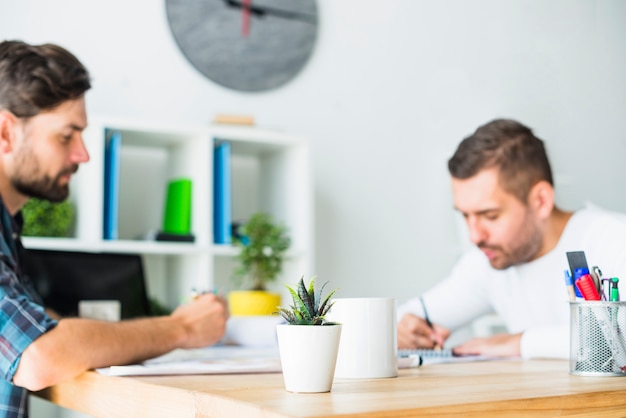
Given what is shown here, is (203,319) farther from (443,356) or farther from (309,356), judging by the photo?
(309,356)

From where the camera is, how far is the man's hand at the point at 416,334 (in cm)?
170

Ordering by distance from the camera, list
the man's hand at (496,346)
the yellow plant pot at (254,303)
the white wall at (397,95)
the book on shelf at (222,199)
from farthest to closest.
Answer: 1. the white wall at (397,95)
2. the book on shelf at (222,199)
3. the yellow plant pot at (254,303)
4. the man's hand at (496,346)

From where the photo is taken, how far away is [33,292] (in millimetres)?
1692

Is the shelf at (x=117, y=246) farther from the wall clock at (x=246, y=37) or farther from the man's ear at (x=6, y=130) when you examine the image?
the wall clock at (x=246, y=37)

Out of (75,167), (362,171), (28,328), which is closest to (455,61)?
(362,171)

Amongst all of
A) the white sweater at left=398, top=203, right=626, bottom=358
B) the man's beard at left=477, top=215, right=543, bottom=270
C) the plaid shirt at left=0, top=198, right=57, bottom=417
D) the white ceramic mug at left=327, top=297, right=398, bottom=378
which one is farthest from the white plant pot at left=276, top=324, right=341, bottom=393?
the man's beard at left=477, top=215, right=543, bottom=270

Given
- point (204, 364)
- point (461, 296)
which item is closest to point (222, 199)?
point (461, 296)

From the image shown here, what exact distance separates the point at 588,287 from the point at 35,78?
1.24 metres

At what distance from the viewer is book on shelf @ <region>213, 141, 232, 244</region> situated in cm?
242

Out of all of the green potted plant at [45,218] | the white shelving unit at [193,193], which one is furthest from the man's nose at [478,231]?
the green potted plant at [45,218]

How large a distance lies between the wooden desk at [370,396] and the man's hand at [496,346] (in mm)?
328

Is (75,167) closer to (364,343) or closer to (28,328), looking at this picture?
(28,328)

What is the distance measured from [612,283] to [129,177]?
1778 millimetres

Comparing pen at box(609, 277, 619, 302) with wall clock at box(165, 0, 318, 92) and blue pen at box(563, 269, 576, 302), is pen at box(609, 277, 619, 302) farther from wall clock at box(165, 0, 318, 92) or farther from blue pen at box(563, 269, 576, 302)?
wall clock at box(165, 0, 318, 92)
